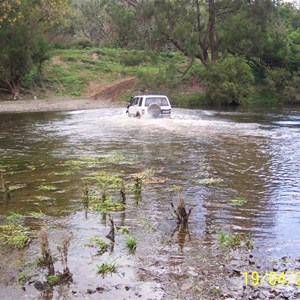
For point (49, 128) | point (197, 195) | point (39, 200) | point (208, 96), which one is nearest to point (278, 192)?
point (197, 195)

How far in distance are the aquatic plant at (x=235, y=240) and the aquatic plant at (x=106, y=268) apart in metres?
1.74

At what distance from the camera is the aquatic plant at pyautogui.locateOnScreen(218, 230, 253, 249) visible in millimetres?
6758

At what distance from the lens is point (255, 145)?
17.7 metres

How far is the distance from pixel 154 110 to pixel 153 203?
16713mm

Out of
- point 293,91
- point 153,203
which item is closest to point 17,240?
point 153,203

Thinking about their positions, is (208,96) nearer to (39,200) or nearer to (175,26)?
(175,26)

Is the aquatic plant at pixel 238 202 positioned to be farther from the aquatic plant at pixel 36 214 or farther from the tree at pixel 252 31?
the tree at pixel 252 31

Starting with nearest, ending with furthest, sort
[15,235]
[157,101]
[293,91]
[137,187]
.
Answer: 1. [15,235]
2. [137,187]
3. [157,101]
4. [293,91]

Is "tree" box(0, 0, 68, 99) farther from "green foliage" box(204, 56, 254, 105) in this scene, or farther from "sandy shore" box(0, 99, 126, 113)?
"green foliage" box(204, 56, 254, 105)

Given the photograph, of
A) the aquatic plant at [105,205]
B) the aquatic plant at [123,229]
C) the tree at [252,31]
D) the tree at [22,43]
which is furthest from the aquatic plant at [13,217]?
the tree at [252,31]

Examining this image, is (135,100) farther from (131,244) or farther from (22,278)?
(22,278)

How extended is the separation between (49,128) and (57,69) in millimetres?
30691
